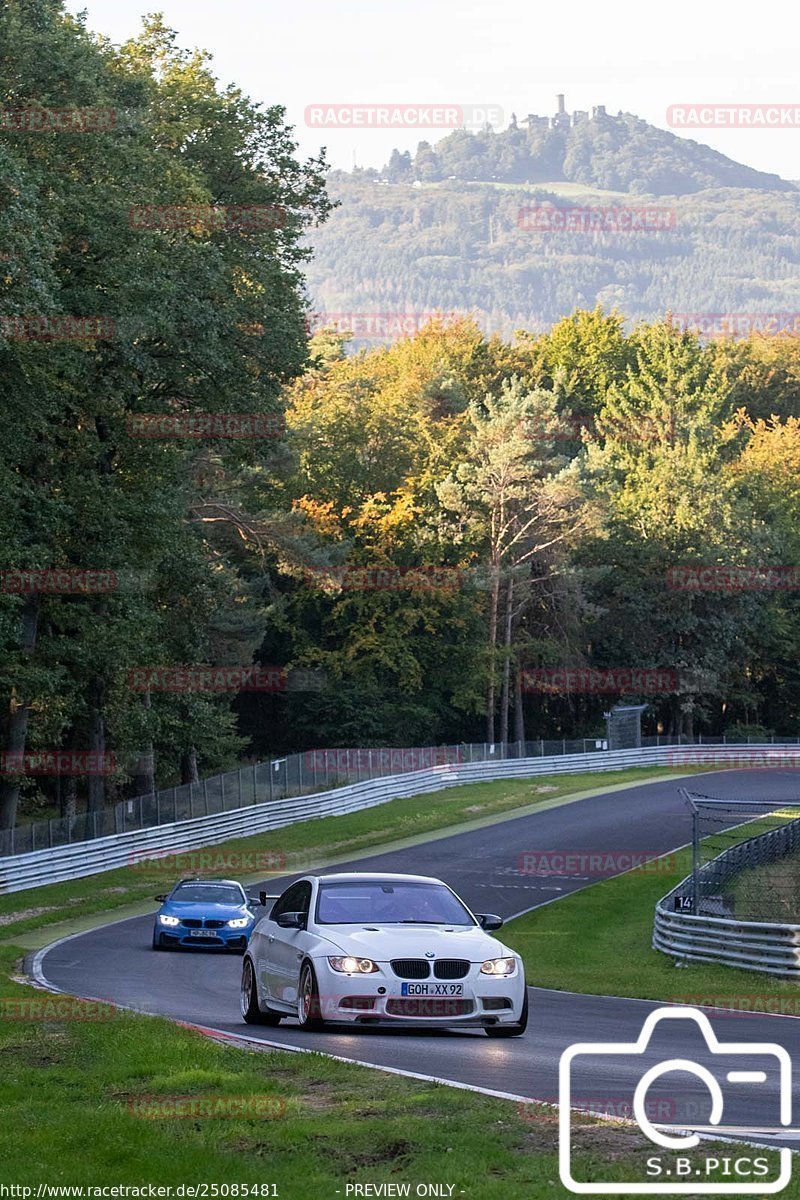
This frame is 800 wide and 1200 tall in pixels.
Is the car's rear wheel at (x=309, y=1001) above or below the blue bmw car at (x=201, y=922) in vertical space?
above

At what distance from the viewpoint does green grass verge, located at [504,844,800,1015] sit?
2158cm

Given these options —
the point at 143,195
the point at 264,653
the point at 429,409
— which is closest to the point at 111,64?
the point at 143,195

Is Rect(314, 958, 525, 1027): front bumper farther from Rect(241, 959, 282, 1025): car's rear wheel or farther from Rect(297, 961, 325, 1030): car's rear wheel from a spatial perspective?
Rect(241, 959, 282, 1025): car's rear wheel

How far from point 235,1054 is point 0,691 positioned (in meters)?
30.2

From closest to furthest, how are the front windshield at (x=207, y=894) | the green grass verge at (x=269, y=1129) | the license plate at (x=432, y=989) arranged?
the green grass verge at (x=269, y=1129)
the license plate at (x=432, y=989)
the front windshield at (x=207, y=894)

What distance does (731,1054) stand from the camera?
43.9 feet

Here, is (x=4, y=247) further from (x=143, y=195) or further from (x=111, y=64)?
(x=111, y=64)

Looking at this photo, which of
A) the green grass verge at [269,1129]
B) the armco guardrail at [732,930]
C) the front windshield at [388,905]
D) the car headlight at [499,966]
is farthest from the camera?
the armco guardrail at [732,930]

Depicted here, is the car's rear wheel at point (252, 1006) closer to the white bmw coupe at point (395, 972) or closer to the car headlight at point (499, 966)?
the white bmw coupe at point (395, 972)

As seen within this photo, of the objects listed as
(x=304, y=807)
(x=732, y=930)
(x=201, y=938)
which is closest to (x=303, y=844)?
(x=304, y=807)

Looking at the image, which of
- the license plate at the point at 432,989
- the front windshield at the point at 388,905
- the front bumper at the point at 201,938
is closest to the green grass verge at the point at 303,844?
the front bumper at the point at 201,938

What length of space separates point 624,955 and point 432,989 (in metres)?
14.8

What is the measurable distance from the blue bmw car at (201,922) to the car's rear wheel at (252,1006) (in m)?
12.0

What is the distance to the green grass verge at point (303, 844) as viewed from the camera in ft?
128
